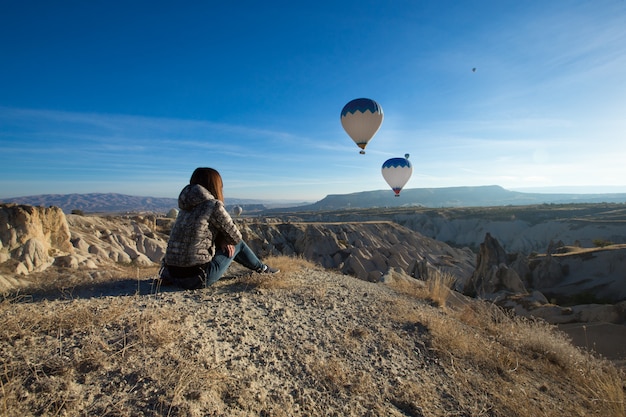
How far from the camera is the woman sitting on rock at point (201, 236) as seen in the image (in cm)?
397

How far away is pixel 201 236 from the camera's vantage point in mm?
4047

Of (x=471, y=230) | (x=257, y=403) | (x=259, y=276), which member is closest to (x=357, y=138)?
(x=259, y=276)

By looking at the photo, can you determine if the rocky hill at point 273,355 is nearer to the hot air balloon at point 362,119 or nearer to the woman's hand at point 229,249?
the woman's hand at point 229,249

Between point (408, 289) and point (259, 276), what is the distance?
346 centimetres

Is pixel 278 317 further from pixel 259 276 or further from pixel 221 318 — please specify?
pixel 259 276

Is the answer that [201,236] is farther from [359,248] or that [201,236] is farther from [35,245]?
[359,248]

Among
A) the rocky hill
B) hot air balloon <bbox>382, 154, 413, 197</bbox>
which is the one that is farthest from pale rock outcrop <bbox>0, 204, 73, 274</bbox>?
hot air balloon <bbox>382, 154, 413, 197</bbox>

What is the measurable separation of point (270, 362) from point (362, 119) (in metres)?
15.4

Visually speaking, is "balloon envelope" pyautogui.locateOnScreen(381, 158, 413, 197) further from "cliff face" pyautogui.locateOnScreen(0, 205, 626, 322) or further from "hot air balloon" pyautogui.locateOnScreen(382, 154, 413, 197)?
"cliff face" pyautogui.locateOnScreen(0, 205, 626, 322)

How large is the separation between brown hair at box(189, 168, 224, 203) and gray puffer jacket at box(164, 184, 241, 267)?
126mm

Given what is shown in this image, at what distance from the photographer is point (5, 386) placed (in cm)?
208

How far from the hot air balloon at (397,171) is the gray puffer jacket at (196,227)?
20.7 metres

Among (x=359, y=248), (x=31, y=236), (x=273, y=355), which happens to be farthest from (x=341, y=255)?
(x=273, y=355)

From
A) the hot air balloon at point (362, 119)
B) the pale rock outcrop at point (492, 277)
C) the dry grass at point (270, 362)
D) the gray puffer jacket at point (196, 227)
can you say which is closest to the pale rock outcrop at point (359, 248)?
the pale rock outcrop at point (492, 277)
